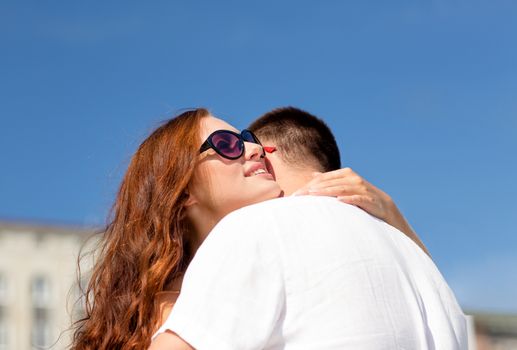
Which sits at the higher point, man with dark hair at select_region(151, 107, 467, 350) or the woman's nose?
the woman's nose

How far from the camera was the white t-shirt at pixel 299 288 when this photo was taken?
216cm

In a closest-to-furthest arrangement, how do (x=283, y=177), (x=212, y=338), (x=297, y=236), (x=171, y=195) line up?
(x=212, y=338) < (x=297, y=236) < (x=171, y=195) < (x=283, y=177)

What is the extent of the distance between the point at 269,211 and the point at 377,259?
266 millimetres

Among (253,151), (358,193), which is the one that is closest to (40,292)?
(253,151)

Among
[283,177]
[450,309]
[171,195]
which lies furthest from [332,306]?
[283,177]

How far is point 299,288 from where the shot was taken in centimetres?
222

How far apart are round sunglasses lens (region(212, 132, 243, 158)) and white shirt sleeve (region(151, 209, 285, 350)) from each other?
677mm

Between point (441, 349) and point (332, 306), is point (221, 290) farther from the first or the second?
point (441, 349)

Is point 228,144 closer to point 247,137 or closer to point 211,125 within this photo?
point 211,125

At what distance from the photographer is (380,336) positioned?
2.26 metres

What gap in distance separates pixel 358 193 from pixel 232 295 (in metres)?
0.78

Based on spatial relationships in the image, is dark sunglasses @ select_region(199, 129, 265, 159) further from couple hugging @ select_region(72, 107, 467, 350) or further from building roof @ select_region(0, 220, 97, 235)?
building roof @ select_region(0, 220, 97, 235)

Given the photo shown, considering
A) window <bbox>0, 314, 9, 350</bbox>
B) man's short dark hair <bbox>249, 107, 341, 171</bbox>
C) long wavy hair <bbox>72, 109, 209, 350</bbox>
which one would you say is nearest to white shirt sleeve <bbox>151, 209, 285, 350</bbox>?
long wavy hair <bbox>72, 109, 209, 350</bbox>

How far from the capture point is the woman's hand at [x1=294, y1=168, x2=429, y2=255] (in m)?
2.78
